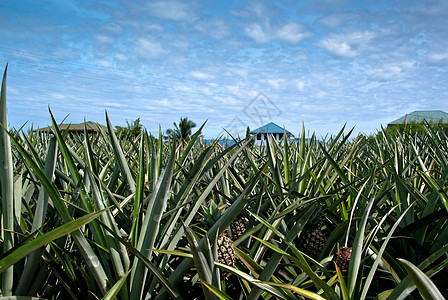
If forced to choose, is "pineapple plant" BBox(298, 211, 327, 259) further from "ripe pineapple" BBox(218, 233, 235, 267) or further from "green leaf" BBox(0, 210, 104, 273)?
"green leaf" BBox(0, 210, 104, 273)

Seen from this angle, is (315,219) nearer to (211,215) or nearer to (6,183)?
(211,215)

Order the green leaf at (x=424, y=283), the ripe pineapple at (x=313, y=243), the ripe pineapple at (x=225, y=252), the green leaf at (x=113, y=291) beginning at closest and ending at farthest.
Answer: the green leaf at (x=424, y=283)
the green leaf at (x=113, y=291)
the ripe pineapple at (x=225, y=252)
the ripe pineapple at (x=313, y=243)

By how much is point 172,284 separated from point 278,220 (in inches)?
12.3

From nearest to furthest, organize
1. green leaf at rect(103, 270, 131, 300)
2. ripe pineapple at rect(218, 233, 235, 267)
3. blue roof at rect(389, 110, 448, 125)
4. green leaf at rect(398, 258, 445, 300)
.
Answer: green leaf at rect(398, 258, 445, 300) → green leaf at rect(103, 270, 131, 300) → ripe pineapple at rect(218, 233, 235, 267) → blue roof at rect(389, 110, 448, 125)

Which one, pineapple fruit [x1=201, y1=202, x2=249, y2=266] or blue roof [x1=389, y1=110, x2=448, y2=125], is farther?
blue roof [x1=389, y1=110, x2=448, y2=125]

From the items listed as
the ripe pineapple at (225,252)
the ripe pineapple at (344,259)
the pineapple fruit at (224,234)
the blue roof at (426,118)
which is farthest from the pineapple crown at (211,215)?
the blue roof at (426,118)

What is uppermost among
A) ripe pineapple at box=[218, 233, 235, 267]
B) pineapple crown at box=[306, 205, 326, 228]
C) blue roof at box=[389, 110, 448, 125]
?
blue roof at box=[389, 110, 448, 125]

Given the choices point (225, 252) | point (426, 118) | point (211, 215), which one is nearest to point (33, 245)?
point (225, 252)

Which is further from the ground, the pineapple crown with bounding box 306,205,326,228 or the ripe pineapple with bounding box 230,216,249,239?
the pineapple crown with bounding box 306,205,326,228

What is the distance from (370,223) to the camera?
0.99 m

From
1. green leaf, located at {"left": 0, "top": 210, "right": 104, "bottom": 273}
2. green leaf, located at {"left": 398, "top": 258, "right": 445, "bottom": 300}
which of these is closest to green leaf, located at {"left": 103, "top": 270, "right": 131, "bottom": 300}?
green leaf, located at {"left": 0, "top": 210, "right": 104, "bottom": 273}

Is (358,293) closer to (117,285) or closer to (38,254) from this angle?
(117,285)

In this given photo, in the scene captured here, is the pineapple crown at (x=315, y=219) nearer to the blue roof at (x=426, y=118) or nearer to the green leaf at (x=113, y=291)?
the green leaf at (x=113, y=291)

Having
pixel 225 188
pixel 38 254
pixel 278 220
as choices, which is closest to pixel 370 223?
pixel 278 220
